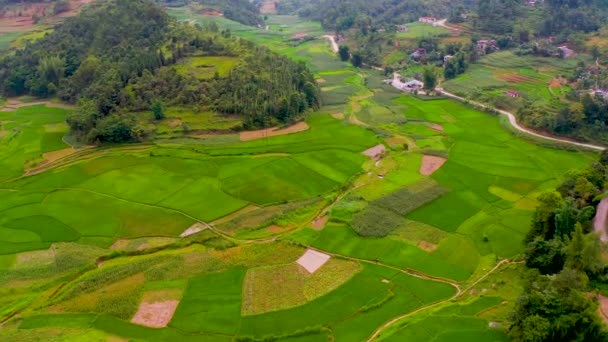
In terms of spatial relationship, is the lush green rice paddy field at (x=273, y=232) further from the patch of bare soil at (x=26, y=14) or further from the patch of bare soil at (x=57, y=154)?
the patch of bare soil at (x=26, y=14)

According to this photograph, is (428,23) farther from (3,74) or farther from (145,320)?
(145,320)

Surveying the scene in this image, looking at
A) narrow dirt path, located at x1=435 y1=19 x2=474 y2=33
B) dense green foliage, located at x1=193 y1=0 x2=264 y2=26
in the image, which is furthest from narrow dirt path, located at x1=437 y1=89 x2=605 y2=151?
dense green foliage, located at x1=193 y1=0 x2=264 y2=26

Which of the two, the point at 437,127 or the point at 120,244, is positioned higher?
the point at 437,127

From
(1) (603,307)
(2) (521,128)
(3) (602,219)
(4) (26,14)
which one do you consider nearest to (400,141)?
(2) (521,128)

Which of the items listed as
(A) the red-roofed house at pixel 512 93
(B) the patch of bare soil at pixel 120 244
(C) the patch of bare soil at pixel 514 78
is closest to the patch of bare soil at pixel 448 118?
(A) the red-roofed house at pixel 512 93

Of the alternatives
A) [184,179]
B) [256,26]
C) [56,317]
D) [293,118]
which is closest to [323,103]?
[293,118]

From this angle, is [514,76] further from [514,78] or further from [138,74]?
[138,74]
